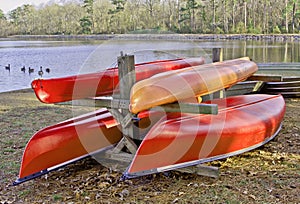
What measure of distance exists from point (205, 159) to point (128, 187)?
2.45 feet

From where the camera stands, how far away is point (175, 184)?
307 centimetres

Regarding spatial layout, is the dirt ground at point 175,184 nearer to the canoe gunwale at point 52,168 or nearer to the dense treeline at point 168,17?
the canoe gunwale at point 52,168

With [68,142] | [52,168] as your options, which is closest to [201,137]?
[68,142]

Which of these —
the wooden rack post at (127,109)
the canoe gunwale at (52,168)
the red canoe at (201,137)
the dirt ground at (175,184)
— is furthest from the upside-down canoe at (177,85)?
the canoe gunwale at (52,168)

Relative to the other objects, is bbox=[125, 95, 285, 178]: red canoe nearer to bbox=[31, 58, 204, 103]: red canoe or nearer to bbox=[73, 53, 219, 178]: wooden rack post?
bbox=[73, 53, 219, 178]: wooden rack post

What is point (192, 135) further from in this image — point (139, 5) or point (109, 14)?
point (109, 14)

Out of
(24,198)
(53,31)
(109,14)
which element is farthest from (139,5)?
(24,198)

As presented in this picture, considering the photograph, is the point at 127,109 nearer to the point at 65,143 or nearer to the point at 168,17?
the point at 65,143

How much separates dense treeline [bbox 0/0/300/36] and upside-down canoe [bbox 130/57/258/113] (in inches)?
1386

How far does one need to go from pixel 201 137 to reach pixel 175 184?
0.48 m

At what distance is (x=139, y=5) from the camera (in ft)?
184

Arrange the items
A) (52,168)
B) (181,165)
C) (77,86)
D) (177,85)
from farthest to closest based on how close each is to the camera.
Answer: (77,86), (52,168), (177,85), (181,165)

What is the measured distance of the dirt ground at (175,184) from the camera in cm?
282

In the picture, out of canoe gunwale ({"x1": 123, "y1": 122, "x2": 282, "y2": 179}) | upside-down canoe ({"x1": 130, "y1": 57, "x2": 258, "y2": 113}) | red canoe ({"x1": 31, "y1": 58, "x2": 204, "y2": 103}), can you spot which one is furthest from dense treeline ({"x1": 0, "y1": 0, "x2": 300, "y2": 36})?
canoe gunwale ({"x1": 123, "y1": 122, "x2": 282, "y2": 179})
